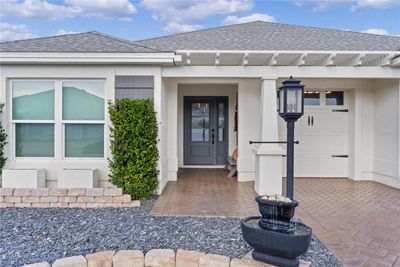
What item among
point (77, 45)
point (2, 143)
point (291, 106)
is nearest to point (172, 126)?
point (77, 45)

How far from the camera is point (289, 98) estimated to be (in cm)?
314

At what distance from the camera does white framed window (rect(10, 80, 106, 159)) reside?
19.3ft

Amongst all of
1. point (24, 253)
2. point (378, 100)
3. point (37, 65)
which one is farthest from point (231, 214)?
point (378, 100)

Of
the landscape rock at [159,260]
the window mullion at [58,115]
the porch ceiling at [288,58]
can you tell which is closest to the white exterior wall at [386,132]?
the porch ceiling at [288,58]

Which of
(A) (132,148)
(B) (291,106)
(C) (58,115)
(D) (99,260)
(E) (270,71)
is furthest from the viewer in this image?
(E) (270,71)

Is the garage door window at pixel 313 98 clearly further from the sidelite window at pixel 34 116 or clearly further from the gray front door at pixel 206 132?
the sidelite window at pixel 34 116

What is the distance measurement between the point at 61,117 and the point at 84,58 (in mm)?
1293

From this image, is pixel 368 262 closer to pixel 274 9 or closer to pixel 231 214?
pixel 231 214

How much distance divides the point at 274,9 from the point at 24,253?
445 inches

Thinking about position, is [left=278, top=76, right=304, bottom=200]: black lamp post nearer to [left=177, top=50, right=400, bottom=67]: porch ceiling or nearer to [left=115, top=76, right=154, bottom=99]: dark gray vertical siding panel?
[left=177, top=50, right=400, bottom=67]: porch ceiling

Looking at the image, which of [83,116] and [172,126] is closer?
[83,116]

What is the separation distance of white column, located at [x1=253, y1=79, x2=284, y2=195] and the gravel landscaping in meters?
1.79

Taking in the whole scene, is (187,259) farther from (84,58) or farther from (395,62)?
(395,62)

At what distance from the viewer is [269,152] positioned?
18.9 ft
